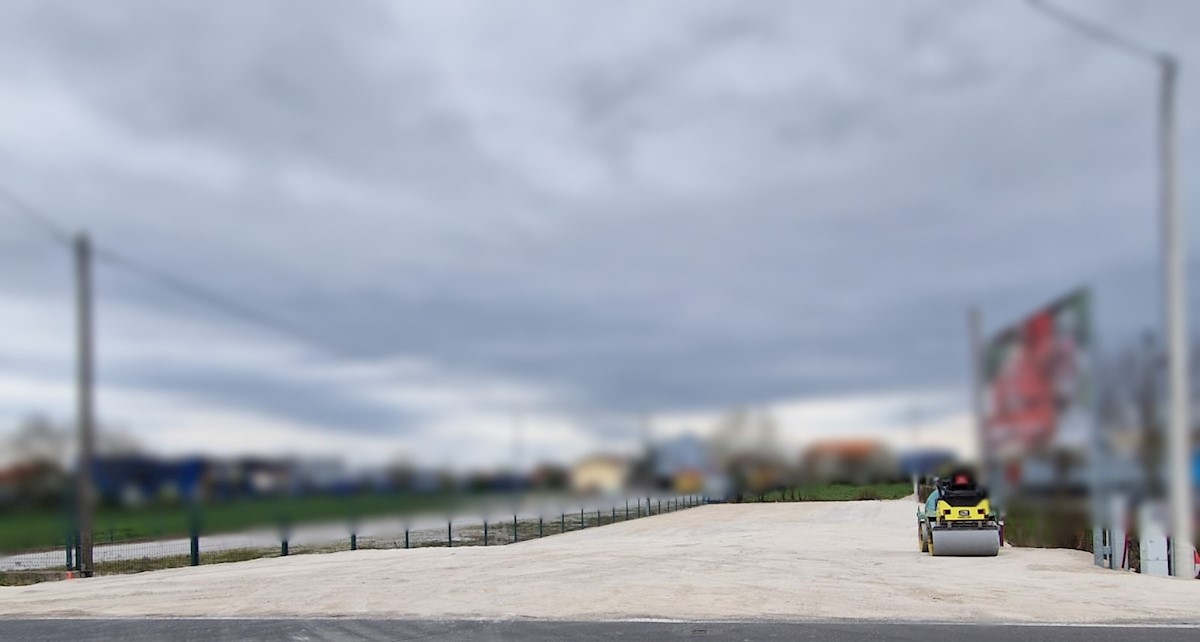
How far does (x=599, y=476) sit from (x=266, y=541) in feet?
46.9

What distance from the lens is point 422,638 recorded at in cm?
1620

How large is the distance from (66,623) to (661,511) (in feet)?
162

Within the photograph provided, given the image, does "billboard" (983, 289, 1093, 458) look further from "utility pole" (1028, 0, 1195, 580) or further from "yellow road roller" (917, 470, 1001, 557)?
"yellow road roller" (917, 470, 1001, 557)

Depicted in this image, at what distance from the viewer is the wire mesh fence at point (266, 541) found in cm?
3281

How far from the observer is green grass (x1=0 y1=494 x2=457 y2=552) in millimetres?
35000

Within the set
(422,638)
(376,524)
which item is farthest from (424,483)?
(422,638)

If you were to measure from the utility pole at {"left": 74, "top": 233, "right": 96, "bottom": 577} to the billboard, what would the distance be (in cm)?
2649

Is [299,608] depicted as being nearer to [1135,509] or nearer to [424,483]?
[1135,509]

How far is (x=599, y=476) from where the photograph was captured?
1871 inches

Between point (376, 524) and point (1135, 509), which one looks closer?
point (1135, 509)

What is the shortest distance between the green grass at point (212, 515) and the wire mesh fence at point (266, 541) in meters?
0.29

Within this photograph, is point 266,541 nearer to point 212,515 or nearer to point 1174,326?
point 212,515

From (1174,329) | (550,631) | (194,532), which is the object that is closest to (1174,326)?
(1174,329)

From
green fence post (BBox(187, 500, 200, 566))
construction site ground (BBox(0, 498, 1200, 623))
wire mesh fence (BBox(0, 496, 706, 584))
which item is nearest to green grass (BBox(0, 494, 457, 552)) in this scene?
wire mesh fence (BBox(0, 496, 706, 584))
